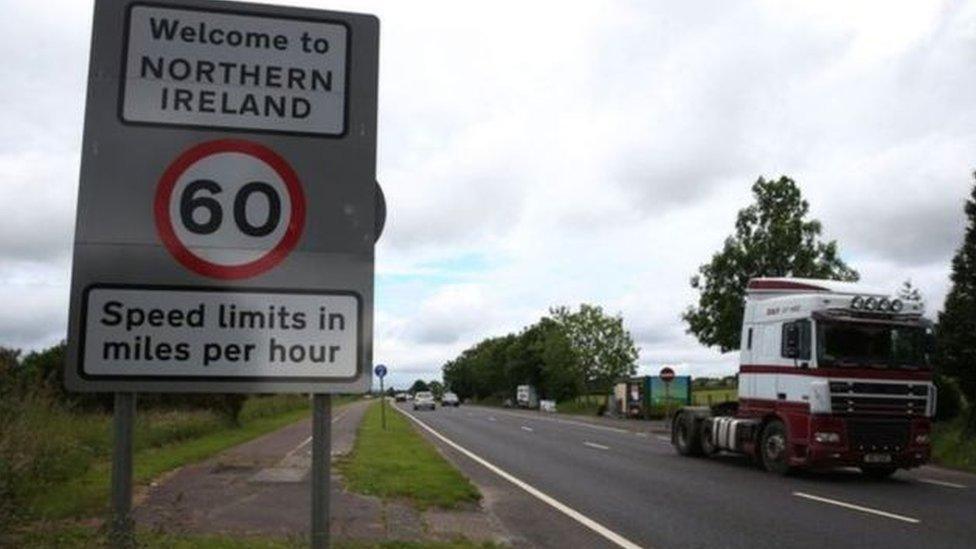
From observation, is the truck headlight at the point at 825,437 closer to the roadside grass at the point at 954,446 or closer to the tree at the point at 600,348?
the roadside grass at the point at 954,446

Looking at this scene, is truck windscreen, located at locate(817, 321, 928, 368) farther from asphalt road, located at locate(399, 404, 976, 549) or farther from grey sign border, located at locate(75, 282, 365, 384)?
grey sign border, located at locate(75, 282, 365, 384)

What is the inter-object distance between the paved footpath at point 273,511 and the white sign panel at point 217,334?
17.6 ft

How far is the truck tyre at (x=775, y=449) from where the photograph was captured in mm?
18438

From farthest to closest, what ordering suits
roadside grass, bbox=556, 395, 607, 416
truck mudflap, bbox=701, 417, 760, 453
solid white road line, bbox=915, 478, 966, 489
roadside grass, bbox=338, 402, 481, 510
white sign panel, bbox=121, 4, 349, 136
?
roadside grass, bbox=556, 395, 607, 416 < truck mudflap, bbox=701, 417, 760, 453 < solid white road line, bbox=915, 478, 966, 489 < roadside grass, bbox=338, 402, 481, 510 < white sign panel, bbox=121, 4, 349, 136

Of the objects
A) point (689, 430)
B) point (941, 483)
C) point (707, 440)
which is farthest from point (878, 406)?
point (689, 430)

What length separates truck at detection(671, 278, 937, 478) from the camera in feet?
57.4

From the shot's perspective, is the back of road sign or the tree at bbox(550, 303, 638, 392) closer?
the back of road sign

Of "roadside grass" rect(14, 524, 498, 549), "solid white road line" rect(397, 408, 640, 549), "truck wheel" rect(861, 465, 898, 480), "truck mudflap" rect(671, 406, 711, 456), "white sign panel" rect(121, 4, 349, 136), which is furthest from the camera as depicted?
"truck mudflap" rect(671, 406, 711, 456)

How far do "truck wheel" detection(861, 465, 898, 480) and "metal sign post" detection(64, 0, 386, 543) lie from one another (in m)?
17.5

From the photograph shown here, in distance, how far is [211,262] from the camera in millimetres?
3271

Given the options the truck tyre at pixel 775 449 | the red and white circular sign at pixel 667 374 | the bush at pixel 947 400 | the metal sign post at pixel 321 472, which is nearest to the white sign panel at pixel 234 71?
the metal sign post at pixel 321 472

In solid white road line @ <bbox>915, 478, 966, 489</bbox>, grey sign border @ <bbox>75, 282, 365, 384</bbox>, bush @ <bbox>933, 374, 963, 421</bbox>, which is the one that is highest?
grey sign border @ <bbox>75, 282, 365, 384</bbox>

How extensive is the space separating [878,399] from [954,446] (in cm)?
754

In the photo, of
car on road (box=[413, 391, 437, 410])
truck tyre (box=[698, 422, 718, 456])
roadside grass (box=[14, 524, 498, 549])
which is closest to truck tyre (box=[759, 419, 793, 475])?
truck tyre (box=[698, 422, 718, 456])
